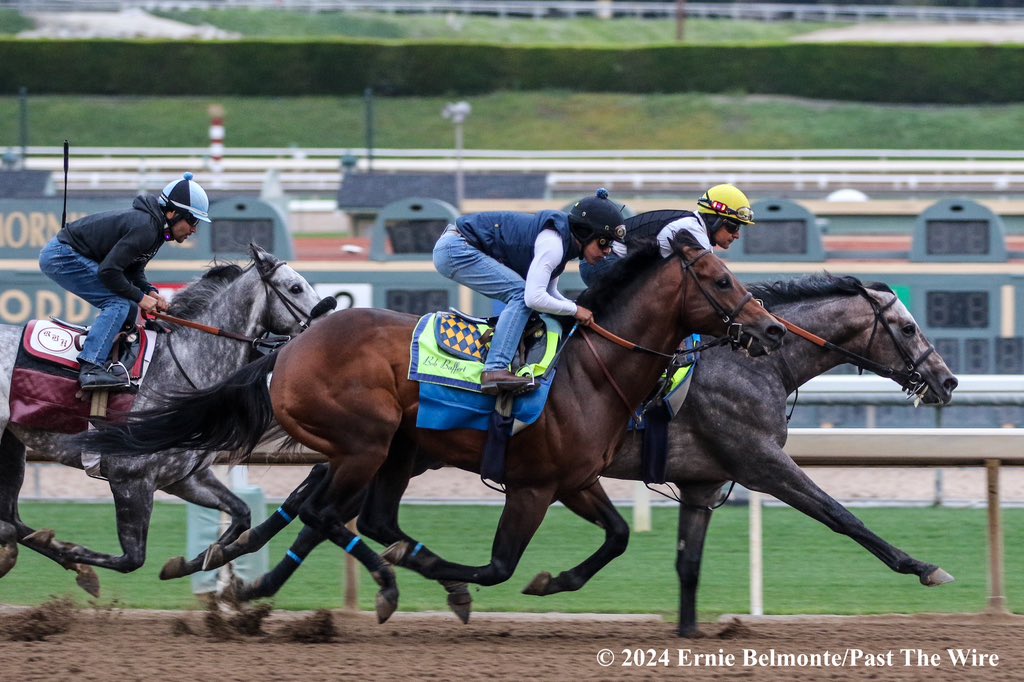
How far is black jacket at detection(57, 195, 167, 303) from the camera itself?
5887mm

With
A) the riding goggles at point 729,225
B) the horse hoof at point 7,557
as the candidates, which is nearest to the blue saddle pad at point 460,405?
the riding goggles at point 729,225

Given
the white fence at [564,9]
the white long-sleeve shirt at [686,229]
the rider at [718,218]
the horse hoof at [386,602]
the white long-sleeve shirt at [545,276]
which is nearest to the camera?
the white long-sleeve shirt at [545,276]

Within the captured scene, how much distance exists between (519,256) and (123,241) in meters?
1.72

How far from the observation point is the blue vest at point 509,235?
18.1ft

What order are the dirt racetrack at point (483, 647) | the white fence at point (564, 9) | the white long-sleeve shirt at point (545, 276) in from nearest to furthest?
the dirt racetrack at point (483, 647) → the white long-sleeve shirt at point (545, 276) → the white fence at point (564, 9)

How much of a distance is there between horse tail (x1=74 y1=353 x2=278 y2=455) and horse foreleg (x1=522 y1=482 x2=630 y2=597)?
1302mm

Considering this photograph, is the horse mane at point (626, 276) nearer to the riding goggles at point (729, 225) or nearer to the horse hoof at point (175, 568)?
the riding goggles at point (729, 225)

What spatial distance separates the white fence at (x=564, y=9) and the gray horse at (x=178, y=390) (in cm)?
3574

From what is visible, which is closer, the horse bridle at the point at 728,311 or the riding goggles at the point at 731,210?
the horse bridle at the point at 728,311

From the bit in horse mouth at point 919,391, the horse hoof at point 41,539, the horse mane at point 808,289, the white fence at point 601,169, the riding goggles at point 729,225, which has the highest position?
the white fence at point 601,169

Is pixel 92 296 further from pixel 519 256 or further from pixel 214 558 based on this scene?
pixel 519 256

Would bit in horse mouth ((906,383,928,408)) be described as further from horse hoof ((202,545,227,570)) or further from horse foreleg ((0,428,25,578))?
horse foreleg ((0,428,25,578))

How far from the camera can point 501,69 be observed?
35344 millimetres

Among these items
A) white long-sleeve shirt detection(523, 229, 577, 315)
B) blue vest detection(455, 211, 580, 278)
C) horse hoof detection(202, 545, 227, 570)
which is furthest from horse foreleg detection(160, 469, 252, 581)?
white long-sleeve shirt detection(523, 229, 577, 315)
